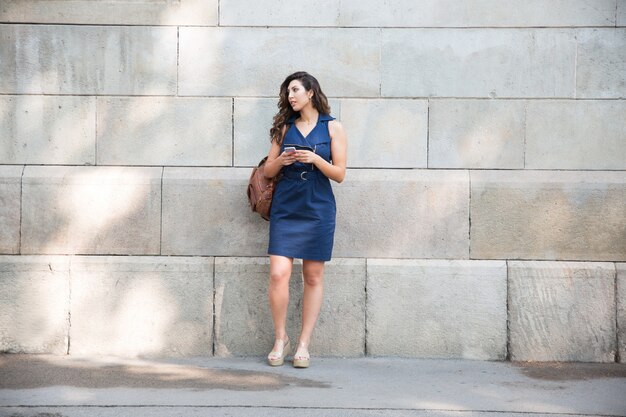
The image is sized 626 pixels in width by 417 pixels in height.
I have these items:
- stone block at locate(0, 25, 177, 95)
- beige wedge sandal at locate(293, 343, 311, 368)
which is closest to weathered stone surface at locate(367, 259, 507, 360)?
beige wedge sandal at locate(293, 343, 311, 368)

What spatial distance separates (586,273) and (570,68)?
1.58m

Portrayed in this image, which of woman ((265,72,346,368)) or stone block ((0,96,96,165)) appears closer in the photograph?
woman ((265,72,346,368))

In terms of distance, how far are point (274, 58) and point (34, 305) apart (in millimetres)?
2658

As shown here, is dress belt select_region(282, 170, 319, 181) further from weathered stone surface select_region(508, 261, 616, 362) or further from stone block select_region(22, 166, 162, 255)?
weathered stone surface select_region(508, 261, 616, 362)

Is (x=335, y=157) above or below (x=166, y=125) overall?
below

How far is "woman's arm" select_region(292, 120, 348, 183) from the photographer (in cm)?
587

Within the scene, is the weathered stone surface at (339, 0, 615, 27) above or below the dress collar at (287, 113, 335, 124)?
above

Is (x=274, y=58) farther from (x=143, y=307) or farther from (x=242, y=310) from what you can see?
(x=143, y=307)

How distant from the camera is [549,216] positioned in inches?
254

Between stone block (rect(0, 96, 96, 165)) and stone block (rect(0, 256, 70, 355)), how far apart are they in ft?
2.68

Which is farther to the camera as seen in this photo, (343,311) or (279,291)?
(343,311)

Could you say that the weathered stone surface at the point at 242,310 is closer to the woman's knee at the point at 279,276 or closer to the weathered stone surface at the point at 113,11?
the woman's knee at the point at 279,276

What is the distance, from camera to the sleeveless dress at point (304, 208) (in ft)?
19.7

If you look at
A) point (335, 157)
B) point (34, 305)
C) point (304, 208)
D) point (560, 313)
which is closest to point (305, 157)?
point (335, 157)
